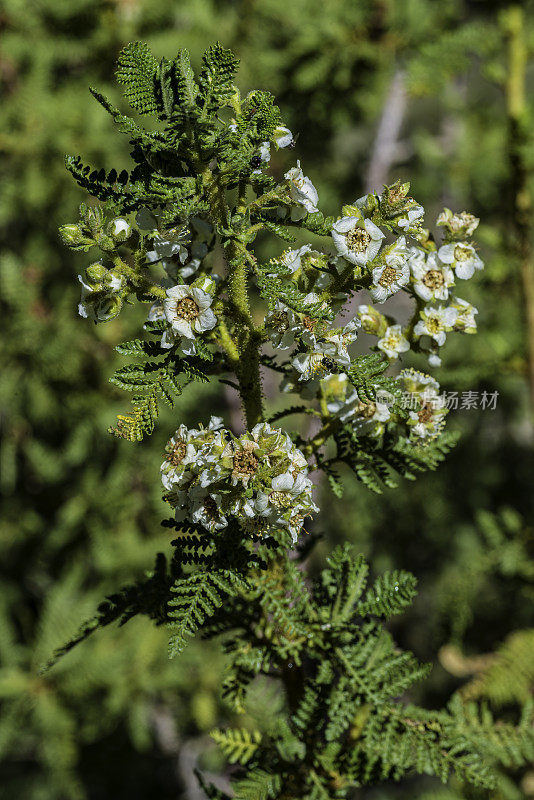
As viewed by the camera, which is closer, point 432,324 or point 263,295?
point 263,295

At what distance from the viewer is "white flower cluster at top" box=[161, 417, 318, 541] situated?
91 centimetres

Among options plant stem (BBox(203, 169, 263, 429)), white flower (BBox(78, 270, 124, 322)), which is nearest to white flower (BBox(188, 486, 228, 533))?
plant stem (BBox(203, 169, 263, 429))

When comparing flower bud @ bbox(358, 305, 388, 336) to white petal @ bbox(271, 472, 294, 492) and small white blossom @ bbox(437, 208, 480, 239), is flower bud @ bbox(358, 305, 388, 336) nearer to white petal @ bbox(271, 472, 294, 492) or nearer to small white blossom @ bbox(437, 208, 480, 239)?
small white blossom @ bbox(437, 208, 480, 239)

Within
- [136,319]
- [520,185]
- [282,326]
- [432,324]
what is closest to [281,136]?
[282,326]

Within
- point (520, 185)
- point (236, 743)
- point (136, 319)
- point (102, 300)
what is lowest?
point (236, 743)

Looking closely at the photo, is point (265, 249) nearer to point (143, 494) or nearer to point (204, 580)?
point (143, 494)

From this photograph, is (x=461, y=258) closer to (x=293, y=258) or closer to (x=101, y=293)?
(x=293, y=258)

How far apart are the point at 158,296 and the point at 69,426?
2108 mm

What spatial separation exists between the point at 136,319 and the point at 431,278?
1911 millimetres

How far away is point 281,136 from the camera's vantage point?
0.97 m

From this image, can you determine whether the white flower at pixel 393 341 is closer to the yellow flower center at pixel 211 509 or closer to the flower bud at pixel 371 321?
the flower bud at pixel 371 321

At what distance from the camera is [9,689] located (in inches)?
103

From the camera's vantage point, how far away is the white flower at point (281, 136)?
3.16 ft

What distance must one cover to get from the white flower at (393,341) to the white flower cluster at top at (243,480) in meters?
0.24
